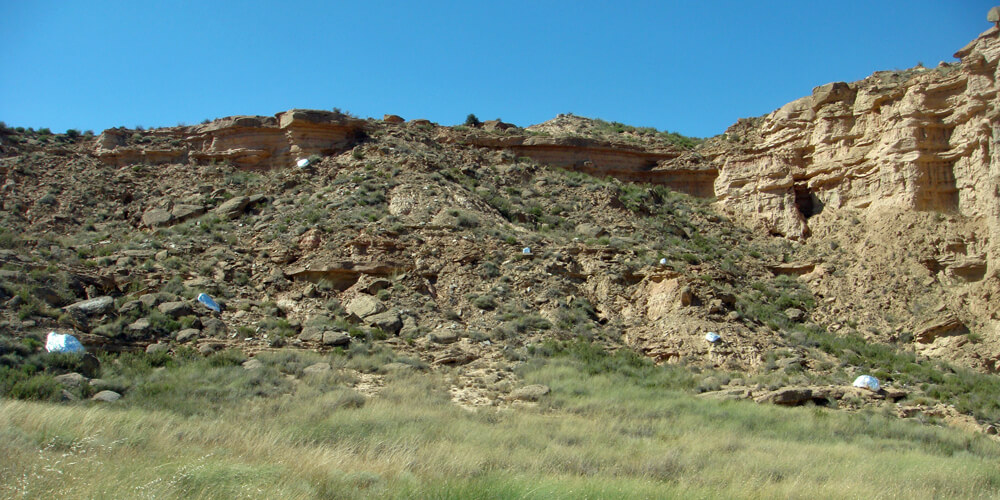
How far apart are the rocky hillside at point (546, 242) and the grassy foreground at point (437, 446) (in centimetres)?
179

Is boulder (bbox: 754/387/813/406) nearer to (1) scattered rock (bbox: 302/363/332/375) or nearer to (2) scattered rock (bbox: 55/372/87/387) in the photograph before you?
(1) scattered rock (bbox: 302/363/332/375)

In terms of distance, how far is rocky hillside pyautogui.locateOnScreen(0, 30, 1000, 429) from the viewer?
51.6ft

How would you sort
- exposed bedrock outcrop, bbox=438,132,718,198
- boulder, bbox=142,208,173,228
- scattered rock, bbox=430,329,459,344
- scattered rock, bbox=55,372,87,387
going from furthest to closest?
exposed bedrock outcrop, bbox=438,132,718,198, boulder, bbox=142,208,173,228, scattered rock, bbox=430,329,459,344, scattered rock, bbox=55,372,87,387

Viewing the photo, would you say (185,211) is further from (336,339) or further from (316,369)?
(316,369)

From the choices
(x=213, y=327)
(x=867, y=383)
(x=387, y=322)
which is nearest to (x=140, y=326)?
(x=213, y=327)

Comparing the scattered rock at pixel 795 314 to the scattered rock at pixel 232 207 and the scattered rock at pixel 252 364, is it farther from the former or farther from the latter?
the scattered rock at pixel 232 207

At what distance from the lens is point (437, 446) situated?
8.88 metres

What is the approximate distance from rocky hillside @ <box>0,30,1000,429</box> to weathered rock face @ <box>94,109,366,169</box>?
0.29 ft

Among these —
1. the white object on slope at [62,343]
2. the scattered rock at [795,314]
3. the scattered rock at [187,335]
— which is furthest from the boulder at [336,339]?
the scattered rock at [795,314]

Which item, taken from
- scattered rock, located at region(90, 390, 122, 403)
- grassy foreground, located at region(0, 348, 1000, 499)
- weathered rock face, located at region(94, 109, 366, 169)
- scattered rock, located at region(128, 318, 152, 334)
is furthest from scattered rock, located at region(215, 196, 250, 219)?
scattered rock, located at region(90, 390, 122, 403)

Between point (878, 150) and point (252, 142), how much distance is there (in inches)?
910

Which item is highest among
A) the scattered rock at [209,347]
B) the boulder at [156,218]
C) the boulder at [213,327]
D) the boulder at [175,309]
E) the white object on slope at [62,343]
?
the boulder at [156,218]

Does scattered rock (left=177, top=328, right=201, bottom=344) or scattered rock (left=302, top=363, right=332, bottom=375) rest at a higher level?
scattered rock (left=177, top=328, right=201, bottom=344)

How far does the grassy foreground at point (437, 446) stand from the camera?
6.84m
